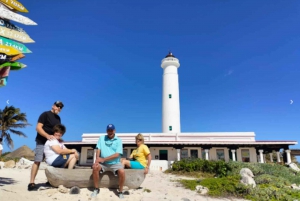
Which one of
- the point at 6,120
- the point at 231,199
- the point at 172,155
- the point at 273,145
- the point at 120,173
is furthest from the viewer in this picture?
the point at 6,120

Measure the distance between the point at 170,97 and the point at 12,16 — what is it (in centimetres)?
2326

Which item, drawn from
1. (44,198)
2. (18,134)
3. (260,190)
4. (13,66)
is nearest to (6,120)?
(18,134)

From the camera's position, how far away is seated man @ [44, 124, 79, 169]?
4418 mm

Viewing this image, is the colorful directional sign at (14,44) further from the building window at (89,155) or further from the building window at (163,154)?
the building window at (89,155)

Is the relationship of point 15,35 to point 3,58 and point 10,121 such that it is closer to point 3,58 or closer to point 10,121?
point 3,58

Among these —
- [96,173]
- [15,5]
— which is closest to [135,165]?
[96,173]

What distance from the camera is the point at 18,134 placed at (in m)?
26.5

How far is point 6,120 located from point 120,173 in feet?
89.1

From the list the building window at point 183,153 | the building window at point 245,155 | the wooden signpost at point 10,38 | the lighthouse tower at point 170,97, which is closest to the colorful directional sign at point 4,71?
the wooden signpost at point 10,38

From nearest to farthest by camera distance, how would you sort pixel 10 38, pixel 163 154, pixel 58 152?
1. pixel 58 152
2. pixel 10 38
3. pixel 163 154

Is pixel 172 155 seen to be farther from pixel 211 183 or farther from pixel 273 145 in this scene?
pixel 211 183

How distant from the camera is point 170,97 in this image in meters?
27.8

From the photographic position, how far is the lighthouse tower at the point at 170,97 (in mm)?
26469

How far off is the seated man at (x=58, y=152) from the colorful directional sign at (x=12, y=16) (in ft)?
10.4
